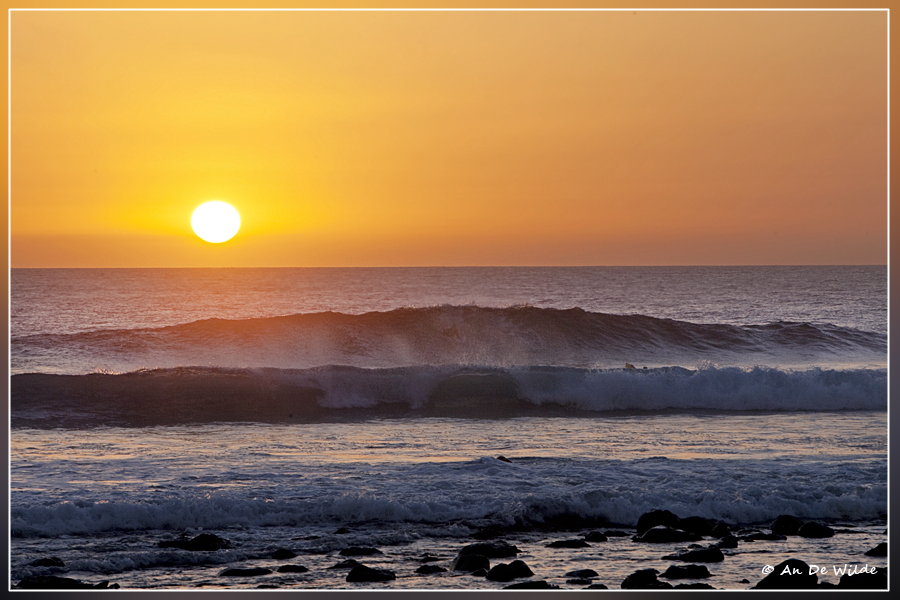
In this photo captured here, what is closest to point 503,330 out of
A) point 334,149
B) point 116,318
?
point 334,149

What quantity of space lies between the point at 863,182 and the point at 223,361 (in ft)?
33.4

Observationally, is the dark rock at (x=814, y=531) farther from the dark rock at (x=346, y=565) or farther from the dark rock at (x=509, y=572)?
the dark rock at (x=346, y=565)

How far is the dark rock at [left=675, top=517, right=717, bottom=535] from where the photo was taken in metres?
4.35

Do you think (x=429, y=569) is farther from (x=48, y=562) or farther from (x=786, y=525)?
(x=786, y=525)

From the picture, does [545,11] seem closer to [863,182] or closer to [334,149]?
[334,149]

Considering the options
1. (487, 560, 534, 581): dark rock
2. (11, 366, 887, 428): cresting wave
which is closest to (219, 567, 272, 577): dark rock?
(487, 560, 534, 581): dark rock

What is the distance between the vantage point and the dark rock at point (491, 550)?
3891mm

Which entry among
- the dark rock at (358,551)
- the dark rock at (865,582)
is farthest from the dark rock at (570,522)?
the dark rock at (865,582)

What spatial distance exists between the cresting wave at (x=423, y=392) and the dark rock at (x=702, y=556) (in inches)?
187

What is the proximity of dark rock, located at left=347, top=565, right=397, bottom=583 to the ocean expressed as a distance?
3 centimetres

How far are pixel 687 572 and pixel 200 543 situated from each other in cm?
241

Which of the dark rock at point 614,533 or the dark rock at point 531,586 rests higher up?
the dark rock at point 531,586

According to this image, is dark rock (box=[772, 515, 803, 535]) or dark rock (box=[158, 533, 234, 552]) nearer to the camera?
dark rock (box=[158, 533, 234, 552])

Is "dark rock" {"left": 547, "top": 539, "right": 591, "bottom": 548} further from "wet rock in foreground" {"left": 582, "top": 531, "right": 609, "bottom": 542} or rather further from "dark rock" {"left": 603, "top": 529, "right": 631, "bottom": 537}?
"dark rock" {"left": 603, "top": 529, "right": 631, "bottom": 537}
